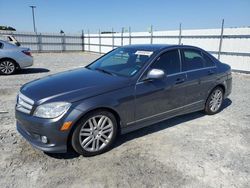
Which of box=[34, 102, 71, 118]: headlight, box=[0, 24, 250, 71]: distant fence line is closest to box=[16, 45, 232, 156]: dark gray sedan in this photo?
box=[34, 102, 71, 118]: headlight

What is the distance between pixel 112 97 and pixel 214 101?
9.24 ft

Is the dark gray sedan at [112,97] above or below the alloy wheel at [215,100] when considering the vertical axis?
above

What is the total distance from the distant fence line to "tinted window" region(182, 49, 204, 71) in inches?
258

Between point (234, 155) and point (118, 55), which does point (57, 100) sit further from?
point (234, 155)

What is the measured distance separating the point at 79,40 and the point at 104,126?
2438 cm

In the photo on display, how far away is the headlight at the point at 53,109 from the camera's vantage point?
2893 mm

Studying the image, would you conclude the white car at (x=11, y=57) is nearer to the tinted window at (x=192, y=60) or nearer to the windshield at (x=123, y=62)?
the windshield at (x=123, y=62)

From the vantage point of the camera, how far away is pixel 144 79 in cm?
359

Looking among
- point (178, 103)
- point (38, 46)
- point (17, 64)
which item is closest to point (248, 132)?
point (178, 103)

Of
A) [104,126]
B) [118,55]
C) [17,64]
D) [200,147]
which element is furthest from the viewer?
[17,64]

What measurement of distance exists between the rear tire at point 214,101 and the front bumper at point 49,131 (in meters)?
3.12

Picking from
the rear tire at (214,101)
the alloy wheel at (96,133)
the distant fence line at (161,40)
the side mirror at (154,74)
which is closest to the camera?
the alloy wheel at (96,133)

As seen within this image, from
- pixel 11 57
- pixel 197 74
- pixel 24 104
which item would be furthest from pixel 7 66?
pixel 197 74

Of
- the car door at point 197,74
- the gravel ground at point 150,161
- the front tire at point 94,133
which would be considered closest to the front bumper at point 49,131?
A: the front tire at point 94,133
